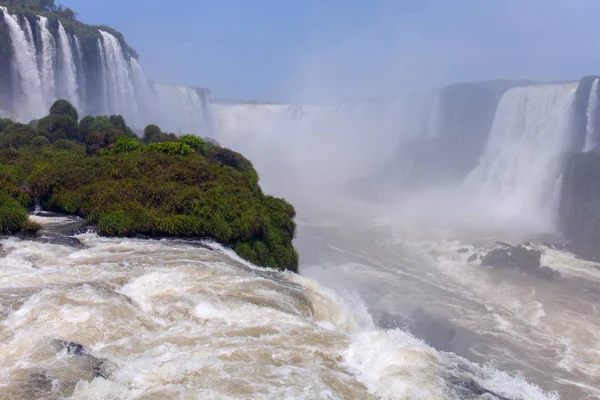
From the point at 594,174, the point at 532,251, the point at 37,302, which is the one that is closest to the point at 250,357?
the point at 37,302

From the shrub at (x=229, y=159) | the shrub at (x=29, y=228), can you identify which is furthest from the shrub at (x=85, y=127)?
the shrub at (x=29, y=228)

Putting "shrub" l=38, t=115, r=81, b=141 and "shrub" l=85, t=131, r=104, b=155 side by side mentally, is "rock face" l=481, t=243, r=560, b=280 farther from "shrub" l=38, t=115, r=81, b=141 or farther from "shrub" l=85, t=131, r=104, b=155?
"shrub" l=38, t=115, r=81, b=141

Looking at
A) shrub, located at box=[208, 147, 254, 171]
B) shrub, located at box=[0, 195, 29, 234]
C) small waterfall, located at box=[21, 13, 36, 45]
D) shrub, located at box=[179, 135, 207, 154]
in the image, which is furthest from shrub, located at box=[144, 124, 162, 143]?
small waterfall, located at box=[21, 13, 36, 45]

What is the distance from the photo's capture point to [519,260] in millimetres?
23359

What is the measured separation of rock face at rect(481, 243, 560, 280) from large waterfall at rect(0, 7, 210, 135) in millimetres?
31633

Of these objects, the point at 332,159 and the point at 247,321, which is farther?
the point at 332,159

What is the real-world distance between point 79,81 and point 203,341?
150 feet

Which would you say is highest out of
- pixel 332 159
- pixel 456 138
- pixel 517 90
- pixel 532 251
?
pixel 517 90

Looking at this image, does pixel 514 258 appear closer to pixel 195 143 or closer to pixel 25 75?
pixel 195 143

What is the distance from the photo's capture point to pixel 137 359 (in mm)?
6125

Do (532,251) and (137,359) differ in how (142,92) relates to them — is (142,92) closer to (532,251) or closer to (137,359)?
(532,251)

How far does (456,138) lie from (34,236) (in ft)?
→ 163

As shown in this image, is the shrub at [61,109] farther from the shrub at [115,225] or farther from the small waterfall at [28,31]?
the shrub at [115,225]

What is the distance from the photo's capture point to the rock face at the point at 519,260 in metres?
22.3
